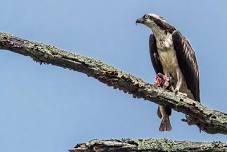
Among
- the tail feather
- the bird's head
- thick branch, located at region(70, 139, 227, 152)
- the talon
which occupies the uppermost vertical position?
the bird's head

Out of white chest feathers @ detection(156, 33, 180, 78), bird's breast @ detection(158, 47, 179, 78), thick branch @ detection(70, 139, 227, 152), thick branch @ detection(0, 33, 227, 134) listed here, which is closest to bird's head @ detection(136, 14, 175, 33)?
white chest feathers @ detection(156, 33, 180, 78)

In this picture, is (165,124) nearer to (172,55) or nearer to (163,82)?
(163,82)

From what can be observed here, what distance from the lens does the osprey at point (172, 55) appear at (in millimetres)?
12984

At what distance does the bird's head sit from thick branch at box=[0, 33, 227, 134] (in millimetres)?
5594

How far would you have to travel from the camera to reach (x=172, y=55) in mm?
13453

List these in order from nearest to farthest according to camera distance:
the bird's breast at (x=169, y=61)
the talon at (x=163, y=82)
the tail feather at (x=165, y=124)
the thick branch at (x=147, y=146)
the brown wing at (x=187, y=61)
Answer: the thick branch at (x=147, y=146), the talon at (x=163, y=82), the tail feather at (x=165, y=124), the brown wing at (x=187, y=61), the bird's breast at (x=169, y=61)

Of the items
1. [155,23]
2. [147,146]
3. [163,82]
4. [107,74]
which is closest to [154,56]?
[155,23]

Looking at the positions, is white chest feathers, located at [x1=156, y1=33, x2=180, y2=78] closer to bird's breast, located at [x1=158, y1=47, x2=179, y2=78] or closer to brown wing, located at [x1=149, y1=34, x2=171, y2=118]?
bird's breast, located at [x1=158, y1=47, x2=179, y2=78]

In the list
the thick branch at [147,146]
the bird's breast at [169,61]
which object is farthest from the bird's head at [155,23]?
the thick branch at [147,146]

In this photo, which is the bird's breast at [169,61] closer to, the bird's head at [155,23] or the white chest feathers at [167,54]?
the white chest feathers at [167,54]

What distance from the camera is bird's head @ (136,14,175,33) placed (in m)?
13.4

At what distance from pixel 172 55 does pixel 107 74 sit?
6040 mm

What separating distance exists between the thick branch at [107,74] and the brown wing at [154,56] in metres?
5.75

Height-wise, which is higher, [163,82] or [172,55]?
[172,55]
